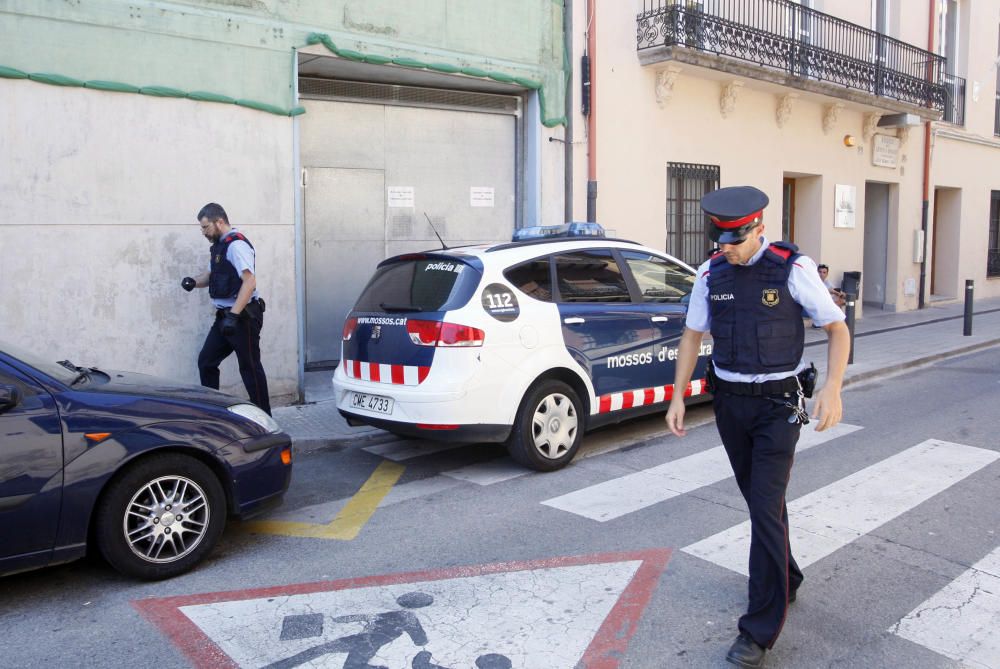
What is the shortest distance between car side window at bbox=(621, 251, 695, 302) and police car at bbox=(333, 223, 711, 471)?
0.02 m

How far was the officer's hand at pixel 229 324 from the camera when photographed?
24.1 ft

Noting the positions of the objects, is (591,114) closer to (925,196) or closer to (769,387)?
(769,387)

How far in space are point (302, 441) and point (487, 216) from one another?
5.15 metres

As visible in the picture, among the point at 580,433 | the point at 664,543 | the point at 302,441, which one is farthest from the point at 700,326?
the point at 302,441

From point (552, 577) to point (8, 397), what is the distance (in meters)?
2.79

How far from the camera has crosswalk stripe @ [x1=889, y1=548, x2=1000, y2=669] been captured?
370cm

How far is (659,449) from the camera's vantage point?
718 centimetres

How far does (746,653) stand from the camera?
3.52 metres

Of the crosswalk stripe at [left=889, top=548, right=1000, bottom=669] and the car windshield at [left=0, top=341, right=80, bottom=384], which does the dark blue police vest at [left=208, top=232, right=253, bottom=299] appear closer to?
the car windshield at [left=0, top=341, right=80, bottom=384]

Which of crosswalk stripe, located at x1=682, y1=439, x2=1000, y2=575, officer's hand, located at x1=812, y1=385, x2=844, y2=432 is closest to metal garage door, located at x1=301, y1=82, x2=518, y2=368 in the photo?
crosswalk stripe, located at x1=682, y1=439, x2=1000, y2=575

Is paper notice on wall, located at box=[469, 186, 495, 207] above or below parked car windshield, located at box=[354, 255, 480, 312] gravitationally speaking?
above

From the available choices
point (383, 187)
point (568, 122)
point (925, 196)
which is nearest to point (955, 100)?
point (925, 196)

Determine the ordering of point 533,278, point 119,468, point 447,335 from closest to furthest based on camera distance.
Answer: point 119,468
point 447,335
point 533,278

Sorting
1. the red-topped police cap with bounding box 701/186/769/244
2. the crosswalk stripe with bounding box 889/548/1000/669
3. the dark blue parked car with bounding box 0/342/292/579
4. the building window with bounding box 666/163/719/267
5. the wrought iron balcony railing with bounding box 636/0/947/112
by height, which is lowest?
the crosswalk stripe with bounding box 889/548/1000/669
